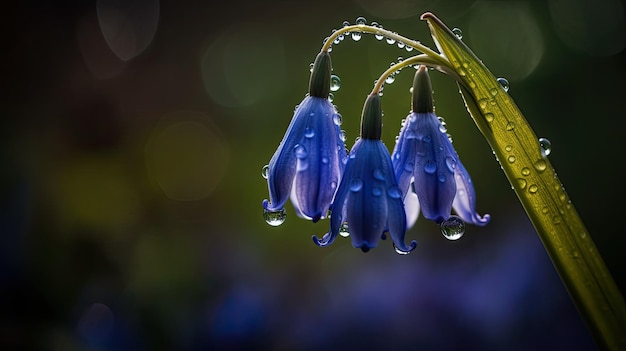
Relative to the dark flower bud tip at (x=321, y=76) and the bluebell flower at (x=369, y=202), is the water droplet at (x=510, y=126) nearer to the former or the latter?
the bluebell flower at (x=369, y=202)

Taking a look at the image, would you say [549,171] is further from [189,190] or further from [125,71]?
[125,71]

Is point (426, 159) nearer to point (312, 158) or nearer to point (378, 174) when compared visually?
point (378, 174)

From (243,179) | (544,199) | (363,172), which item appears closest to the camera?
(544,199)

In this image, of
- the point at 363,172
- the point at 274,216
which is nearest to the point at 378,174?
the point at 363,172

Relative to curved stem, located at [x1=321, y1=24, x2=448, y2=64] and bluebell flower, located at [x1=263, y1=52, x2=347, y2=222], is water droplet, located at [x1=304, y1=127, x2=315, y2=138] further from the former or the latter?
curved stem, located at [x1=321, y1=24, x2=448, y2=64]

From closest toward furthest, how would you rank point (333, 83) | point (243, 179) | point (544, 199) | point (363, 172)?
point (544, 199) < point (363, 172) < point (333, 83) < point (243, 179)

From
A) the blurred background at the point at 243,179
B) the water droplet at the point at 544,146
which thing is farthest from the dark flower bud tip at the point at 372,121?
the blurred background at the point at 243,179
